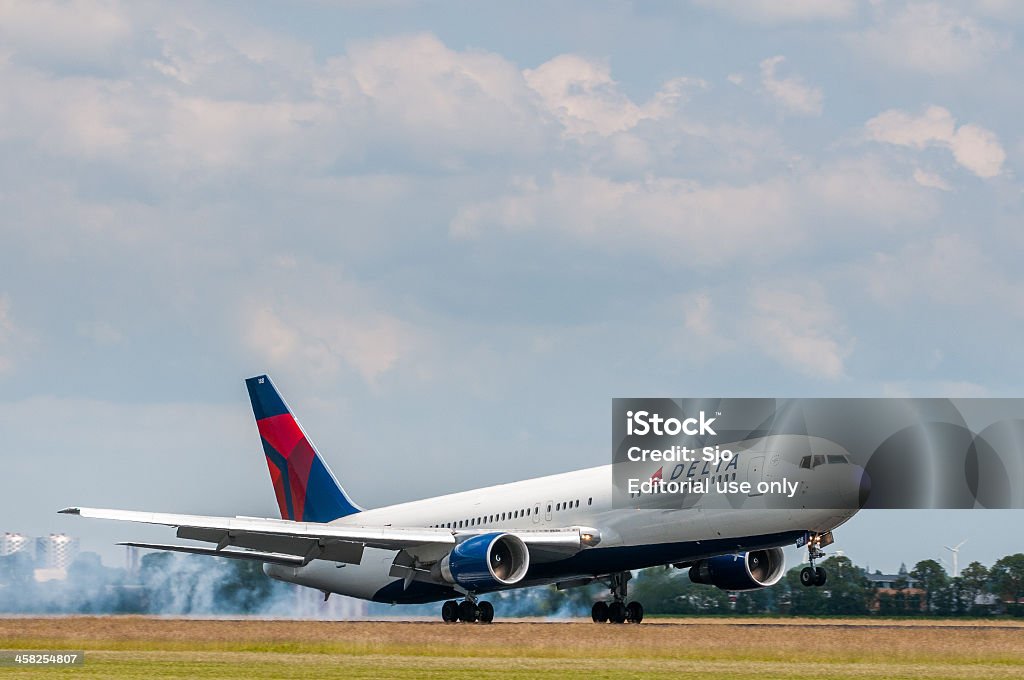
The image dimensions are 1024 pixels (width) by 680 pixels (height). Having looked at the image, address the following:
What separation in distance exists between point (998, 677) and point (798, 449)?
15904 mm

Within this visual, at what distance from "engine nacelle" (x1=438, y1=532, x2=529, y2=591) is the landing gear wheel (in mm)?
1406

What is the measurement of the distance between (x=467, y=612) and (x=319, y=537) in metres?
5.09

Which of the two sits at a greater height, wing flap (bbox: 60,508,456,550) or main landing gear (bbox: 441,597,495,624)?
wing flap (bbox: 60,508,456,550)

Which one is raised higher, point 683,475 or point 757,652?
point 683,475

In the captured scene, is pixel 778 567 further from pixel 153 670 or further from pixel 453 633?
pixel 153 670

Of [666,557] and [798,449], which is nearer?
[798,449]

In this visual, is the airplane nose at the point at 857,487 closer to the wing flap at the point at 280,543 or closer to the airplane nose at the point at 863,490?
the airplane nose at the point at 863,490

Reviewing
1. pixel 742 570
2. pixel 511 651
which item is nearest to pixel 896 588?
pixel 742 570

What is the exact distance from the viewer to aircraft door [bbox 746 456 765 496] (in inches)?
1857

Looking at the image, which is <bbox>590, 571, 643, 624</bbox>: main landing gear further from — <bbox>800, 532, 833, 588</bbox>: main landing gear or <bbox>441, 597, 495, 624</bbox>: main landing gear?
<bbox>800, 532, 833, 588</bbox>: main landing gear

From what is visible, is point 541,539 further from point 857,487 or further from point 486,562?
point 857,487

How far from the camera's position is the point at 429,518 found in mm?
57594

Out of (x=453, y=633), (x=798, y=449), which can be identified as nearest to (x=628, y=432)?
(x=798, y=449)

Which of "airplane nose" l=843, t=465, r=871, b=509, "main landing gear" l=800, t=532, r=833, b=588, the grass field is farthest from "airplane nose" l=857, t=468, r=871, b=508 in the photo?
the grass field
